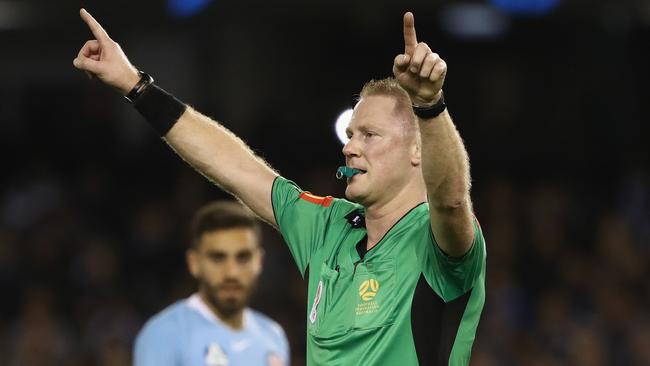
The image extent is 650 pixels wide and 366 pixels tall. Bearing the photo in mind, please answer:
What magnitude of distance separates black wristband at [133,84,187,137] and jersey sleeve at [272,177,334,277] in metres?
0.43

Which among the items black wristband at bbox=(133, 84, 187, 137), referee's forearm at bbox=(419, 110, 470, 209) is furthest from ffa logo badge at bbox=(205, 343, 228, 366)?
referee's forearm at bbox=(419, 110, 470, 209)

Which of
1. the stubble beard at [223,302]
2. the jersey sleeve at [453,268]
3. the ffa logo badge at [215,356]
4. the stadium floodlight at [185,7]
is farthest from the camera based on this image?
the stadium floodlight at [185,7]

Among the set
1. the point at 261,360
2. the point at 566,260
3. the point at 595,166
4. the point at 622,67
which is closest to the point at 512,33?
the point at 622,67

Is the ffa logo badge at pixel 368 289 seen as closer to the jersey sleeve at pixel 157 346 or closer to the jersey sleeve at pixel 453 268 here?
the jersey sleeve at pixel 453 268

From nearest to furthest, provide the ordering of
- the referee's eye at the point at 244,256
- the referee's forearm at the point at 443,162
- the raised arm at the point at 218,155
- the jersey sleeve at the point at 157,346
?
the referee's forearm at the point at 443,162 < the raised arm at the point at 218,155 < the jersey sleeve at the point at 157,346 < the referee's eye at the point at 244,256

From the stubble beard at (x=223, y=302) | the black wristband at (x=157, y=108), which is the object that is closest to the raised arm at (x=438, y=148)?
the black wristband at (x=157, y=108)

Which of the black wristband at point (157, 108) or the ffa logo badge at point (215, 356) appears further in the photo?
the ffa logo badge at point (215, 356)

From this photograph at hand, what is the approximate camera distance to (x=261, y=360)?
5766mm

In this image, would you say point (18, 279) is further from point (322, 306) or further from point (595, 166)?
point (322, 306)

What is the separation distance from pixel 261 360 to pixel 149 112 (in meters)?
1.79

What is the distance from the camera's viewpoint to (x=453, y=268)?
12.3 feet

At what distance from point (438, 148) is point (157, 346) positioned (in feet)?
7.49

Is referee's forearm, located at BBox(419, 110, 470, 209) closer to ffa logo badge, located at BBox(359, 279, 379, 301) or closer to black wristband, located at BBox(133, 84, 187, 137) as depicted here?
ffa logo badge, located at BBox(359, 279, 379, 301)

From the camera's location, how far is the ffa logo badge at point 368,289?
12.9ft
